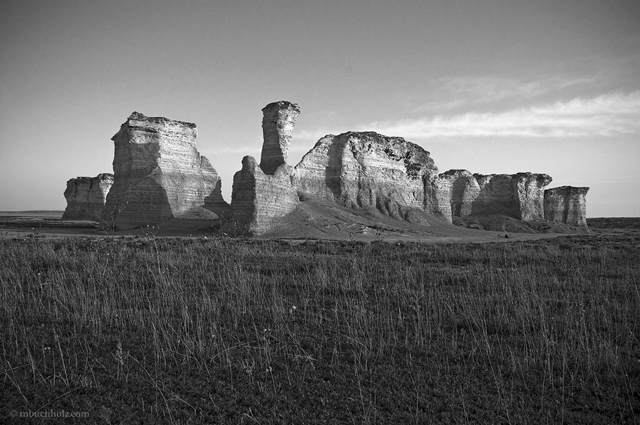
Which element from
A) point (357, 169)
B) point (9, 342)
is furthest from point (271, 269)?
point (357, 169)

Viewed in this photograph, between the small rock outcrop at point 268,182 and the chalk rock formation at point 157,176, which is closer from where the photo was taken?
the small rock outcrop at point 268,182

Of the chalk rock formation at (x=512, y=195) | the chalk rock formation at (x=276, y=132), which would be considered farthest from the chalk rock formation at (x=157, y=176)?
the chalk rock formation at (x=512, y=195)

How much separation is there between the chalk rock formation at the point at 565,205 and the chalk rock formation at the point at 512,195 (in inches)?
187

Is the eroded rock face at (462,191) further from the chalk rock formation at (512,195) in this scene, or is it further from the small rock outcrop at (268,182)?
the small rock outcrop at (268,182)

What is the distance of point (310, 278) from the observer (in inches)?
371

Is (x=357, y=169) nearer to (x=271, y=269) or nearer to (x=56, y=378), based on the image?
(x=271, y=269)

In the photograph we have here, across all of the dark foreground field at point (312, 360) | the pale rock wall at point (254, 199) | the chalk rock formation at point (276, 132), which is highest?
the chalk rock formation at point (276, 132)

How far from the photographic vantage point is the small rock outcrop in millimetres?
30656

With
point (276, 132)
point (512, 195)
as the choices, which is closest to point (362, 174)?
point (276, 132)

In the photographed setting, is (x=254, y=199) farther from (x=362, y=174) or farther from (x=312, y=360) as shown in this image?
(x=312, y=360)

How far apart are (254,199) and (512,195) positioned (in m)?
50.3

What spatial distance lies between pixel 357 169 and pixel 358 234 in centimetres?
1254

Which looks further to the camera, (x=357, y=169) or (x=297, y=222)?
(x=357, y=169)

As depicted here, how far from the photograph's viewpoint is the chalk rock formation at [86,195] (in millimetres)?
60688
